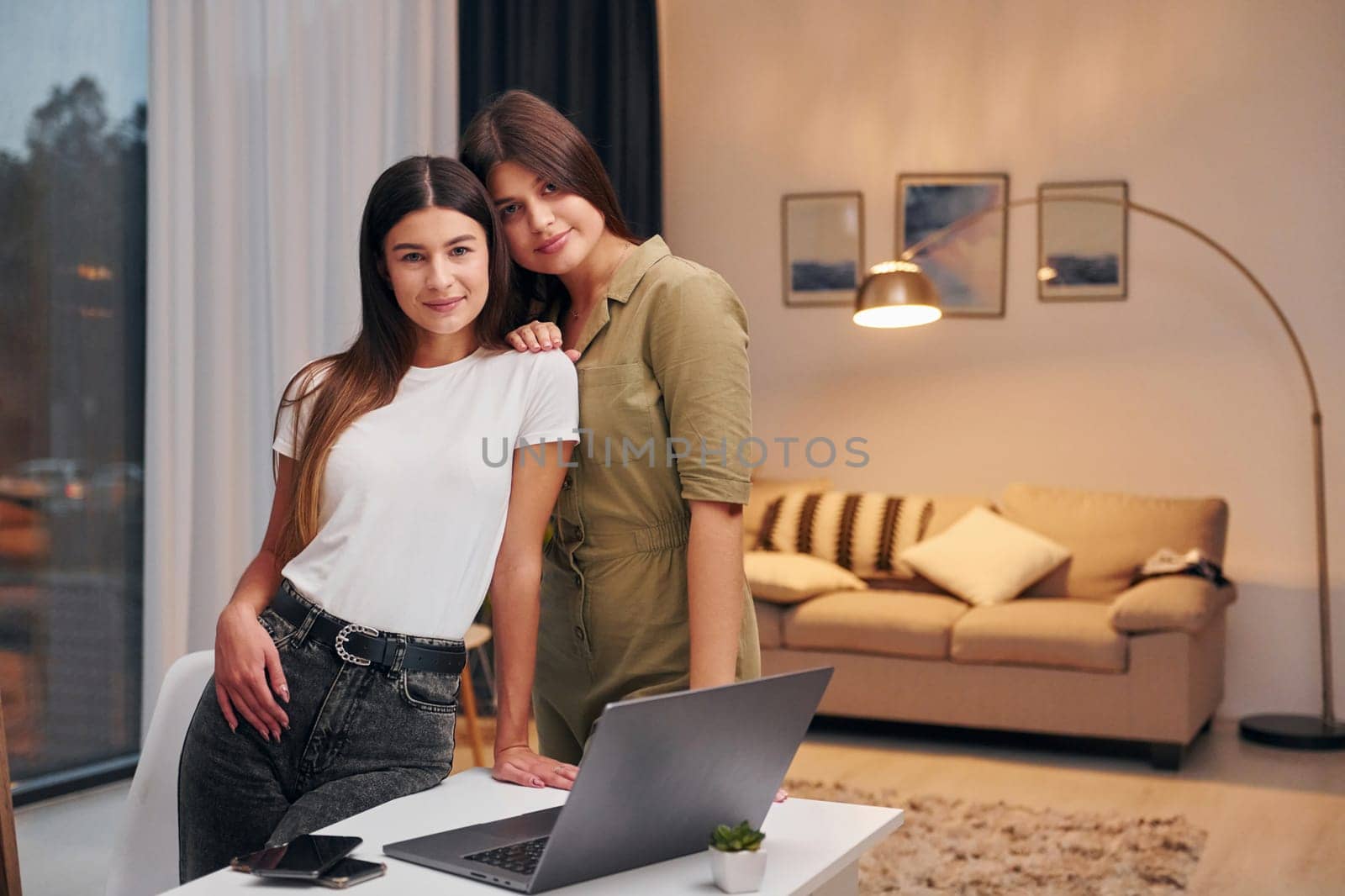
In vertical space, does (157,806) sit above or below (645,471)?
below

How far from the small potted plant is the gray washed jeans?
43cm

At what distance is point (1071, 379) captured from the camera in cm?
533

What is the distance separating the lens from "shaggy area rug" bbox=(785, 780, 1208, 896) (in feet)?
9.77

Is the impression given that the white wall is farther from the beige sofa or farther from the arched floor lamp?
the beige sofa

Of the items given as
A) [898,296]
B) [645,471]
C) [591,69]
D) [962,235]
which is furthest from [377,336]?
[962,235]

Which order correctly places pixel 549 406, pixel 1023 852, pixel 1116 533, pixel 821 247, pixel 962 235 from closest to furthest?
pixel 549 406
pixel 1023 852
pixel 1116 533
pixel 962 235
pixel 821 247

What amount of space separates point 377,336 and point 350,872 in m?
0.68

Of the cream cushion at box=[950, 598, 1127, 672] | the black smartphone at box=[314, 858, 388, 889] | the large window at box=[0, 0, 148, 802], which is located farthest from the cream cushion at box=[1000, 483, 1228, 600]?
the black smartphone at box=[314, 858, 388, 889]

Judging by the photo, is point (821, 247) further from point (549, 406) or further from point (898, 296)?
point (549, 406)

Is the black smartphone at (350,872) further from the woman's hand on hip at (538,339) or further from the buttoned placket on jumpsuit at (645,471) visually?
the woman's hand on hip at (538,339)

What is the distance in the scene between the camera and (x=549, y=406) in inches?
57.2

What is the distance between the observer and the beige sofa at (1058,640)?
163 inches

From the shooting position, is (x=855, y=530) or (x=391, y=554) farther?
(x=855, y=530)

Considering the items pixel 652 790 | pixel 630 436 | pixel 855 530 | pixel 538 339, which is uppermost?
pixel 538 339
